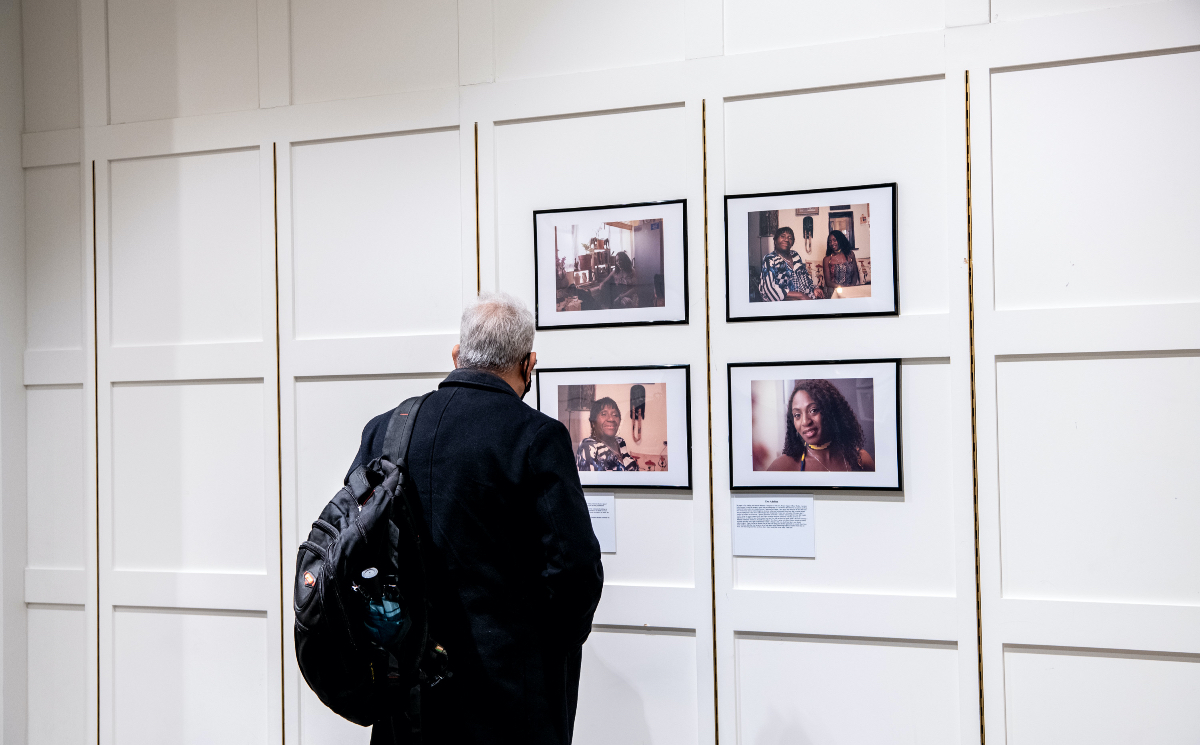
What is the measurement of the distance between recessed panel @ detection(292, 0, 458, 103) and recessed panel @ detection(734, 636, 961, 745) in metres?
2.03

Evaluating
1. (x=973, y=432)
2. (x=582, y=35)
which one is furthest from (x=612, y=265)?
(x=973, y=432)

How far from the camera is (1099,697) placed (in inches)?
78.9

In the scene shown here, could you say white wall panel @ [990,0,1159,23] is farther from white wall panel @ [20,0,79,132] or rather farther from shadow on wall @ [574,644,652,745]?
white wall panel @ [20,0,79,132]

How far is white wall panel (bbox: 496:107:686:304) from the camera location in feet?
7.50

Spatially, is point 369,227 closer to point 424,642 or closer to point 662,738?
point 424,642

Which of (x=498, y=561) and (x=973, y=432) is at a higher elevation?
(x=973, y=432)

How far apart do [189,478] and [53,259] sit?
0.96m

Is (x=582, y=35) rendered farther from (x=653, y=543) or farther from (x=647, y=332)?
(x=653, y=543)

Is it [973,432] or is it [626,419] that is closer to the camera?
[973,432]

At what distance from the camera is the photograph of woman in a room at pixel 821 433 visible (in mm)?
2141

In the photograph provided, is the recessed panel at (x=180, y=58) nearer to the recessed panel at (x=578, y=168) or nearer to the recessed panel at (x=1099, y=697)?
the recessed panel at (x=578, y=168)

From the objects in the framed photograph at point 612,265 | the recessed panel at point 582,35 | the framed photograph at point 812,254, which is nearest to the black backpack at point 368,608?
the framed photograph at point 612,265

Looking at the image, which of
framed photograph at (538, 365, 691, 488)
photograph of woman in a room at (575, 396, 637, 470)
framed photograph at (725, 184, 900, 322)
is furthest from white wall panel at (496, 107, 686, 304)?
photograph of woman in a room at (575, 396, 637, 470)

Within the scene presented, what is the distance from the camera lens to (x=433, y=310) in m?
2.44
